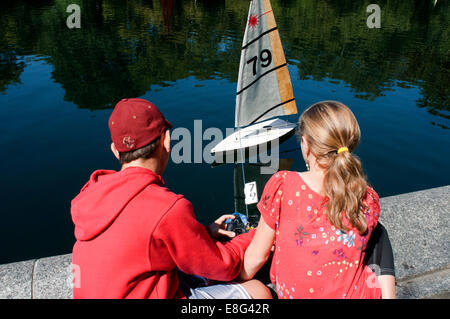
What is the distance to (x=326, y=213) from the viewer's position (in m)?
1.89

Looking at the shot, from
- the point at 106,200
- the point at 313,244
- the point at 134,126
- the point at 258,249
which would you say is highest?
the point at 134,126

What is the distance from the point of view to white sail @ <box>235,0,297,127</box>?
23.5ft

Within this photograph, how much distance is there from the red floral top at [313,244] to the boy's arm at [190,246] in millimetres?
395

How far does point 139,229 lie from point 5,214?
22.4 feet

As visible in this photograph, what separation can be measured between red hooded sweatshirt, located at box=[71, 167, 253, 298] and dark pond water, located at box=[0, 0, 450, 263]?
16.9ft

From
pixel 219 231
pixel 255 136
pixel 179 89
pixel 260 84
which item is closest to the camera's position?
pixel 219 231

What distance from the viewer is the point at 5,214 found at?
673 centimetres

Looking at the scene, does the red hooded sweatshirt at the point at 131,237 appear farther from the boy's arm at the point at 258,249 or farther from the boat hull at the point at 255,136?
the boat hull at the point at 255,136

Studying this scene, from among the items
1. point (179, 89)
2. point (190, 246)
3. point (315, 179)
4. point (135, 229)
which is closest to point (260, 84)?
point (315, 179)

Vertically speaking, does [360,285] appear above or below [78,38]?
below

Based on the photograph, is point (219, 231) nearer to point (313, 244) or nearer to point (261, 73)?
point (313, 244)

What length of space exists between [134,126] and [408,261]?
9.51ft
